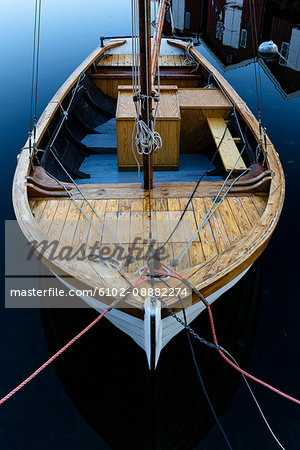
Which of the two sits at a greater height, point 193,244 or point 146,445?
point 193,244

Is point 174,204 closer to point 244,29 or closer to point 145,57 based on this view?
point 145,57

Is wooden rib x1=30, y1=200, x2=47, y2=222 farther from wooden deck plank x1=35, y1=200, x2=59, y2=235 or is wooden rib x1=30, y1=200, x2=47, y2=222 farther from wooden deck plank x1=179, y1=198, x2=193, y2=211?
wooden deck plank x1=179, y1=198, x2=193, y2=211

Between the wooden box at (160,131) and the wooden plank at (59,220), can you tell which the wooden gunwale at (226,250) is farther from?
the wooden box at (160,131)

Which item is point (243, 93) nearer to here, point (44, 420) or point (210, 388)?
point (210, 388)

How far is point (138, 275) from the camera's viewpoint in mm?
3535

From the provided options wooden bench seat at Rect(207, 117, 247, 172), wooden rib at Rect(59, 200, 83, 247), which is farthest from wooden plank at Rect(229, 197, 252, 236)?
wooden rib at Rect(59, 200, 83, 247)

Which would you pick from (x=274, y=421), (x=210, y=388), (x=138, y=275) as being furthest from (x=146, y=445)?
(x=138, y=275)

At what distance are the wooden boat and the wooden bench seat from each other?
0.02 metres

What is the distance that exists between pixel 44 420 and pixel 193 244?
2.79m

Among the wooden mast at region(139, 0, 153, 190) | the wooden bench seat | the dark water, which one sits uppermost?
the wooden mast at region(139, 0, 153, 190)

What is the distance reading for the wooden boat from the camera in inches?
135

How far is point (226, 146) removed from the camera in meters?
5.88

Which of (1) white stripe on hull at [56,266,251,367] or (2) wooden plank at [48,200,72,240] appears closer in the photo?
(1) white stripe on hull at [56,266,251,367]

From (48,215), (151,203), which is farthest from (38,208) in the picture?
(151,203)
